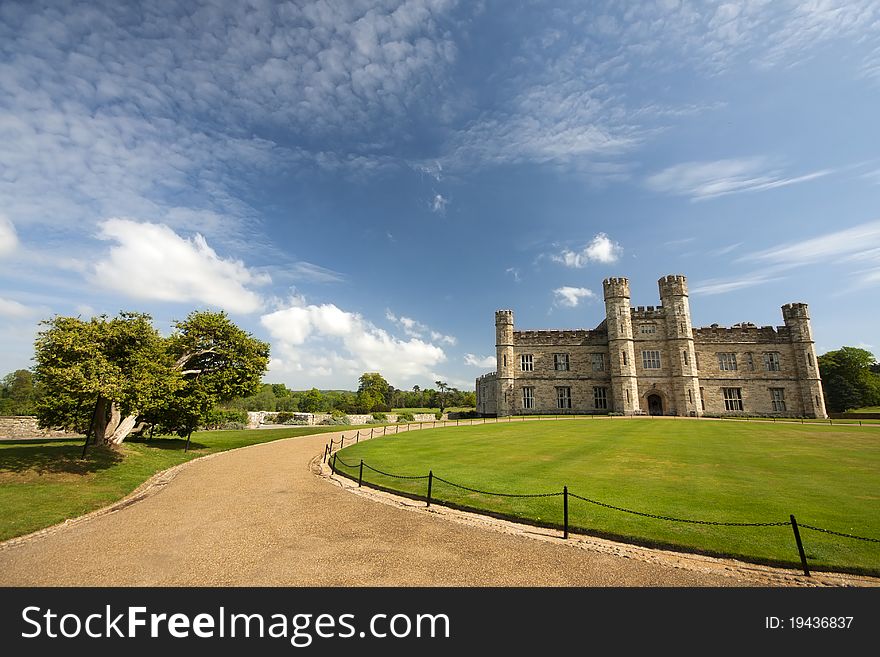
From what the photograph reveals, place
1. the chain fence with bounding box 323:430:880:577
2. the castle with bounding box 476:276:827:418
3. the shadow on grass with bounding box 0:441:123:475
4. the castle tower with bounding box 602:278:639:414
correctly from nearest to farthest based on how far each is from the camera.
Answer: the chain fence with bounding box 323:430:880:577 → the shadow on grass with bounding box 0:441:123:475 → the castle with bounding box 476:276:827:418 → the castle tower with bounding box 602:278:639:414

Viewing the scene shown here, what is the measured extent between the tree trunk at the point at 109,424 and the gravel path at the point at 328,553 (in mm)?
9333

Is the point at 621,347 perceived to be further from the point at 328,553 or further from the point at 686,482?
the point at 328,553

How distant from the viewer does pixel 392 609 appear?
18.8ft

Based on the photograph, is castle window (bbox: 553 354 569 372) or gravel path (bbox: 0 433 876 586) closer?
gravel path (bbox: 0 433 876 586)

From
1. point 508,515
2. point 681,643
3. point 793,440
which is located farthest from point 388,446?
point 793,440

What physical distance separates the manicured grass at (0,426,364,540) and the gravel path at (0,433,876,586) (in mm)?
853

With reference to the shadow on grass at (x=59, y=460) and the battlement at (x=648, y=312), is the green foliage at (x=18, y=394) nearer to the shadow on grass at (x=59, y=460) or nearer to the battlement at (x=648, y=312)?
the shadow on grass at (x=59, y=460)

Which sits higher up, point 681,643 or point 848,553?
point 848,553

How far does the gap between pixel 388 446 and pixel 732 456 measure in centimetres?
1618

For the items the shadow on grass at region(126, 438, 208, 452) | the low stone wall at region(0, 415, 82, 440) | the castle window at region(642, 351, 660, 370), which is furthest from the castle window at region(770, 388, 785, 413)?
the low stone wall at region(0, 415, 82, 440)

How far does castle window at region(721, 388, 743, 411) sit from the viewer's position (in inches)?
1719

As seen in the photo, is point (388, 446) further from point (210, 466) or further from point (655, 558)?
point (655, 558)

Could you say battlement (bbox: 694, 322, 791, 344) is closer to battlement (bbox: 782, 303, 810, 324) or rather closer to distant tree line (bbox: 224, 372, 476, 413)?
battlement (bbox: 782, 303, 810, 324)

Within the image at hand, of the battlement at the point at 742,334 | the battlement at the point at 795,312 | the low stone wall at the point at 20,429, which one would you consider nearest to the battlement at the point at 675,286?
the battlement at the point at 742,334
